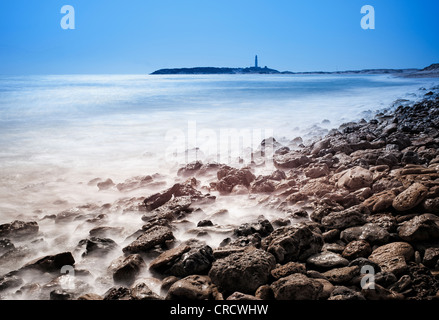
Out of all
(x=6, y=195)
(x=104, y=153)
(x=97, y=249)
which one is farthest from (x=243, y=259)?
(x=104, y=153)

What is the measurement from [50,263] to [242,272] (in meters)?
1.68

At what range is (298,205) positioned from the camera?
13.1ft

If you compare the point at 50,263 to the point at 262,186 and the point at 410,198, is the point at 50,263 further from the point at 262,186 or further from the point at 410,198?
the point at 410,198

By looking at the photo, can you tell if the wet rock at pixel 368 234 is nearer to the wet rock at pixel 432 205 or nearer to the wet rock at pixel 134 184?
the wet rock at pixel 432 205

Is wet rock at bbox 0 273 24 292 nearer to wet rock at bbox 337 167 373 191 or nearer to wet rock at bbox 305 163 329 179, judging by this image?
wet rock at bbox 337 167 373 191

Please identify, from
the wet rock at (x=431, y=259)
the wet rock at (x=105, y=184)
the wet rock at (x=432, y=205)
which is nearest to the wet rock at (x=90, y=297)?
the wet rock at (x=431, y=259)

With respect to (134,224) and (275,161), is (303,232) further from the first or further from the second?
(275,161)

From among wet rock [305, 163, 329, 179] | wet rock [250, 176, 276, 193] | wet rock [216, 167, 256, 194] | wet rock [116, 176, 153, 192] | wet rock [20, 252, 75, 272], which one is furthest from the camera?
wet rock [116, 176, 153, 192]

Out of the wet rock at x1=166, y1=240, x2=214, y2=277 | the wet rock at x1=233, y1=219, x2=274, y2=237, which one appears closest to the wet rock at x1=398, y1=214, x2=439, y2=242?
the wet rock at x1=233, y1=219, x2=274, y2=237

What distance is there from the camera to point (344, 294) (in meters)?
2.17

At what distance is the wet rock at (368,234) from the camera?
2840mm

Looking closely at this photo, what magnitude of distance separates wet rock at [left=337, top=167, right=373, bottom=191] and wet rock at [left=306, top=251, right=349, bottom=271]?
1.64 m

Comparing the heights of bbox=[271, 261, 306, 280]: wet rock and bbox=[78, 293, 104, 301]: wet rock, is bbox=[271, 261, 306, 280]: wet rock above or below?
above

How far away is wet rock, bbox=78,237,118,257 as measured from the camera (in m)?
3.09
